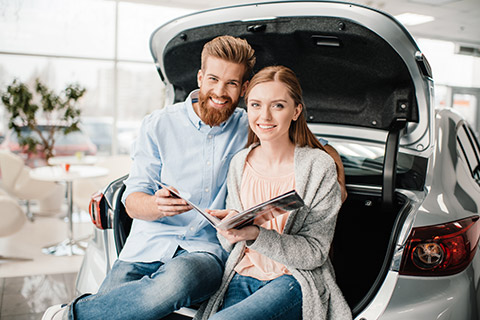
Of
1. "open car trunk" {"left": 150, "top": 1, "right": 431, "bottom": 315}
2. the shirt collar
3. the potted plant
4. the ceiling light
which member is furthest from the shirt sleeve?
the ceiling light

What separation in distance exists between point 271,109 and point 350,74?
1.68ft

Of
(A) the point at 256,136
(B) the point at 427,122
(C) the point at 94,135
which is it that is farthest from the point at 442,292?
(C) the point at 94,135

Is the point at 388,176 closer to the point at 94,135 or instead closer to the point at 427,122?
the point at 427,122

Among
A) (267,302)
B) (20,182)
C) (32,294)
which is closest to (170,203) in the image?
(267,302)

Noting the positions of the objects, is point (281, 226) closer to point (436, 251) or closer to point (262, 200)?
Answer: point (262, 200)

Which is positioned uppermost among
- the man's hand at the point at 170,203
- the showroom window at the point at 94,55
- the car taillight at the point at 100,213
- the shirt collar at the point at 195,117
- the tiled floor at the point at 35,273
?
the showroom window at the point at 94,55

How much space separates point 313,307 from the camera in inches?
45.9

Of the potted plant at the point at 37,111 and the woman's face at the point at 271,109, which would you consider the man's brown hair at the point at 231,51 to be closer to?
the woman's face at the point at 271,109

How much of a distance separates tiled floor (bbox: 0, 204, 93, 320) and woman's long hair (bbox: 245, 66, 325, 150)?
1877mm

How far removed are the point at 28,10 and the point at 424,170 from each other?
600cm

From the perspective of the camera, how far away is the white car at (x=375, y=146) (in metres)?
1.17

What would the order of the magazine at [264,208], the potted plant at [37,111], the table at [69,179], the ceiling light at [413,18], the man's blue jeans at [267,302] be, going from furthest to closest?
the ceiling light at [413,18]
the potted plant at [37,111]
the table at [69,179]
the man's blue jeans at [267,302]
the magazine at [264,208]

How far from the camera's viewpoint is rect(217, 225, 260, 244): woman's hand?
1.12 m

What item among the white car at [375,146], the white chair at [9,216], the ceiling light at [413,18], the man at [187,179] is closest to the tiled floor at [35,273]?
the white chair at [9,216]
